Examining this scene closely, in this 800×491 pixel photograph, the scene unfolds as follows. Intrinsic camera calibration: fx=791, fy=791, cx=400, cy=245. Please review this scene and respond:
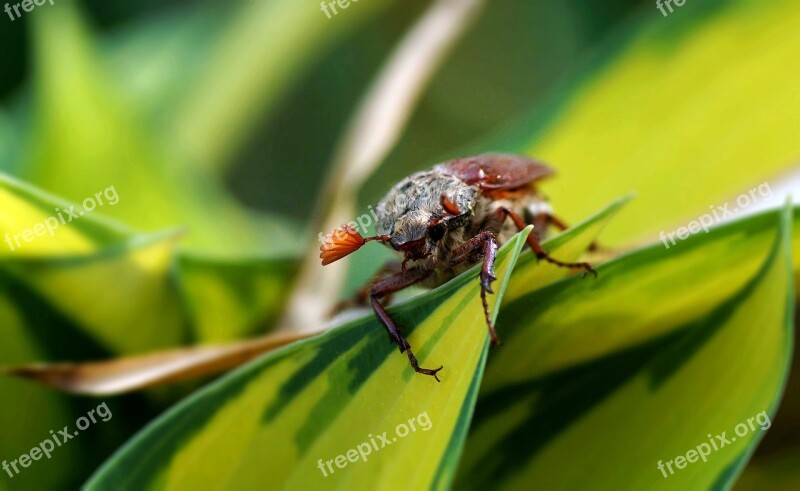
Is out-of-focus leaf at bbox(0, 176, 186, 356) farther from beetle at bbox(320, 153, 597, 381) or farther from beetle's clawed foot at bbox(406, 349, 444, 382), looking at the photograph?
beetle's clawed foot at bbox(406, 349, 444, 382)

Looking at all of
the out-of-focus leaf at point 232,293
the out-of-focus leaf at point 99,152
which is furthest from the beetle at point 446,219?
the out-of-focus leaf at point 99,152

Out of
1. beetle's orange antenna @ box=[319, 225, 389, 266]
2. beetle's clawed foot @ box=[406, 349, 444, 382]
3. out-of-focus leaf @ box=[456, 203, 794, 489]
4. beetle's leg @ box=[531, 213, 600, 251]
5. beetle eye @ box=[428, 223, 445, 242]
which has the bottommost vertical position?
out-of-focus leaf @ box=[456, 203, 794, 489]

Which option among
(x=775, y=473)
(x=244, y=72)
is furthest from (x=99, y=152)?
(x=775, y=473)

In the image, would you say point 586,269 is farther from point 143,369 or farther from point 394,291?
point 143,369

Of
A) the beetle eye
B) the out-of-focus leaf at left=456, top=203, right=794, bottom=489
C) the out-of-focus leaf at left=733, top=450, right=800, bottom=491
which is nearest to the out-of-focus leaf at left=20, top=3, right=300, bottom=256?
the beetle eye

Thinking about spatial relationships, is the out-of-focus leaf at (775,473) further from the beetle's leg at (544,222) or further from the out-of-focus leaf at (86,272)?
the out-of-focus leaf at (86,272)
